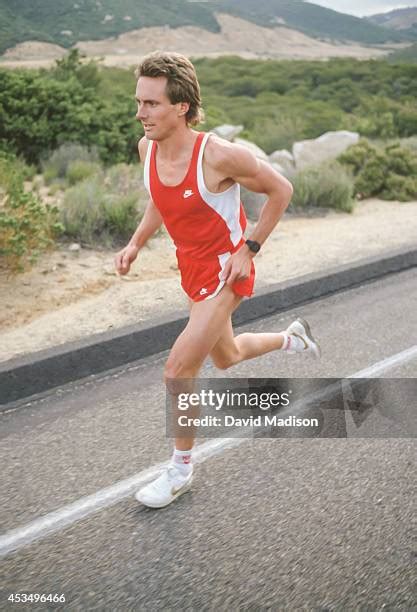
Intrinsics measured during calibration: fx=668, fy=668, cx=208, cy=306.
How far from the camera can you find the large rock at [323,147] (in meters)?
13.5

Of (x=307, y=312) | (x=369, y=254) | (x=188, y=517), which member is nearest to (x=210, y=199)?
(x=188, y=517)

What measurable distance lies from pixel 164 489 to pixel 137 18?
263 feet

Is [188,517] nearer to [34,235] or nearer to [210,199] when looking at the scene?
[210,199]

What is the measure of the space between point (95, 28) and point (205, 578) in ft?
219

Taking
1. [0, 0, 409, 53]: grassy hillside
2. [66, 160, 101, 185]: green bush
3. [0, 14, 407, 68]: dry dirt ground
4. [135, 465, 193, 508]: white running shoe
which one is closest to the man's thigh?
[135, 465, 193, 508]: white running shoe

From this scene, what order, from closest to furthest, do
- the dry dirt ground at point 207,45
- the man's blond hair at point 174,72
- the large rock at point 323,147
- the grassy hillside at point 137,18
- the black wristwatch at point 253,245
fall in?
the man's blond hair at point 174,72 < the black wristwatch at point 253,245 < the large rock at point 323,147 < the grassy hillside at point 137,18 < the dry dirt ground at point 207,45

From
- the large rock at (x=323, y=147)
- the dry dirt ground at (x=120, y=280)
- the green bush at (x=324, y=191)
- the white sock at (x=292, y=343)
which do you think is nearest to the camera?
the white sock at (x=292, y=343)

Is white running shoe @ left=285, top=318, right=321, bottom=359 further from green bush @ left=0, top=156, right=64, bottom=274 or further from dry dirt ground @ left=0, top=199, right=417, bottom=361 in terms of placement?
green bush @ left=0, top=156, right=64, bottom=274

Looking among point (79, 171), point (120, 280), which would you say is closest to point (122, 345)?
point (120, 280)

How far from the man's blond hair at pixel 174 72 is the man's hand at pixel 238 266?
28.1 inches

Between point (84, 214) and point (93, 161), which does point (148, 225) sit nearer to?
point (84, 214)

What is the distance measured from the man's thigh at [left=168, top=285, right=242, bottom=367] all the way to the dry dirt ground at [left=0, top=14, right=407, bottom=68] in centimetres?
2792

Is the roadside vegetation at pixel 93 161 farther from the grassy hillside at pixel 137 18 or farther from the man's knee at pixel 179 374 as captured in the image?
the grassy hillside at pixel 137 18

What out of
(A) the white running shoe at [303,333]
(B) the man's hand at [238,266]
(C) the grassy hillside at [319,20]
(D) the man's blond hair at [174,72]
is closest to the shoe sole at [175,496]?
(B) the man's hand at [238,266]
